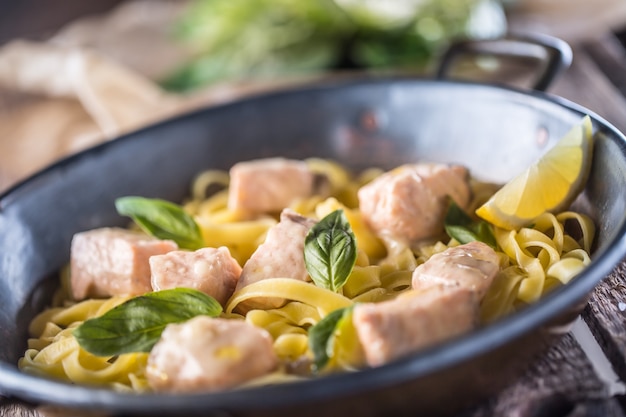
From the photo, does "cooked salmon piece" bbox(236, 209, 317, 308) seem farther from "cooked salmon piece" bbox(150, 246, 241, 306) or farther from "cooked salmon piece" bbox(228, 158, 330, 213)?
"cooked salmon piece" bbox(228, 158, 330, 213)

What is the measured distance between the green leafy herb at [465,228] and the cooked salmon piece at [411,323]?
2.11 feet

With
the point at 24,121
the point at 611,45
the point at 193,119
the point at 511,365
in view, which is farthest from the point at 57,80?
the point at 511,365

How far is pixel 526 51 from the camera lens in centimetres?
361

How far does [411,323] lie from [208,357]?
1.86 feet

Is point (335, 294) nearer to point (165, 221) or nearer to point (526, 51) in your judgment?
point (165, 221)

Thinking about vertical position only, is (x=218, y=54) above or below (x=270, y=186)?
above

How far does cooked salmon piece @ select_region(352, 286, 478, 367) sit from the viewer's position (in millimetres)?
2021

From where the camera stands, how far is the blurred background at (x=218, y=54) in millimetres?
5055

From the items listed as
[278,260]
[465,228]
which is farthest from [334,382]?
[465,228]

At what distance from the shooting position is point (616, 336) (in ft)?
7.75

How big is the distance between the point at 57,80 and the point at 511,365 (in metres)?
4.33

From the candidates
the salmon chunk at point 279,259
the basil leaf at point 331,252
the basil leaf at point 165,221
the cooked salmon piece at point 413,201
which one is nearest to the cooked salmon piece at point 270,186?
the basil leaf at point 165,221

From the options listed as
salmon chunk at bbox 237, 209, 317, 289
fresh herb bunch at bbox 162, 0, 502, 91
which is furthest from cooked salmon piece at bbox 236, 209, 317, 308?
fresh herb bunch at bbox 162, 0, 502, 91

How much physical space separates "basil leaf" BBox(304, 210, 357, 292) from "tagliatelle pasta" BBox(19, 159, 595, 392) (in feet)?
0.21
